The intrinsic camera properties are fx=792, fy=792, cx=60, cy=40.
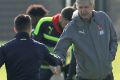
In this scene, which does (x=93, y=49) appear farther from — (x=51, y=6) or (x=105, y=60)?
(x=51, y=6)

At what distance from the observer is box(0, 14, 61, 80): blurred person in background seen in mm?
9438

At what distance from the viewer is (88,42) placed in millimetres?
9789

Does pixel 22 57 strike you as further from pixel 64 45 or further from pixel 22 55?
pixel 64 45

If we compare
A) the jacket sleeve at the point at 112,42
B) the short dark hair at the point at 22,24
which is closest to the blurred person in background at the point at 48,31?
the jacket sleeve at the point at 112,42

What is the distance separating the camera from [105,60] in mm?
9852

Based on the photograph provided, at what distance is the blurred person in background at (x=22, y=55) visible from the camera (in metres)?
9.44

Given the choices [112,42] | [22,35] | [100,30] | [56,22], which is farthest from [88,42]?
[56,22]

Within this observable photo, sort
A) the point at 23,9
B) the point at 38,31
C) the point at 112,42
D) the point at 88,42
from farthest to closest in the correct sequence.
Answer: the point at 23,9, the point at 38,31, the point at 112,42, the point at 88,42

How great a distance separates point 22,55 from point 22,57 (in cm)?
3

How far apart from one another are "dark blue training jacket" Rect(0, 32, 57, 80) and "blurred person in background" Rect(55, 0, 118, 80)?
38cm

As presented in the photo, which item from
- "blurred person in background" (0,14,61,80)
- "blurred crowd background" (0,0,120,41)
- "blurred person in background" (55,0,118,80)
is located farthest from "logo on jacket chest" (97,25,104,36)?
"blurred crowd background" (0,0,120,41)

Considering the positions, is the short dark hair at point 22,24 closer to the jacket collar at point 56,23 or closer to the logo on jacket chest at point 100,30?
the logo on jacket chest at point 100,30

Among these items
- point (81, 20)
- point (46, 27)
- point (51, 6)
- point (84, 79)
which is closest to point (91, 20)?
point (81, 20)

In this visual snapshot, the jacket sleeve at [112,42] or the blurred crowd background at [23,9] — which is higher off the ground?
the jacket sleeve at [112,42]
